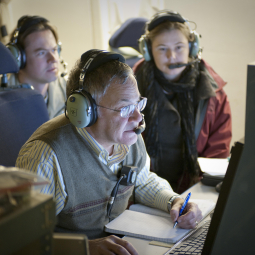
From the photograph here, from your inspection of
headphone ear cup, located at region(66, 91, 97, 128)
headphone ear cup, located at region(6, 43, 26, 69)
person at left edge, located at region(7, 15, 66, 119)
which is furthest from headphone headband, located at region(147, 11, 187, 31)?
headphone ear cup, located at region(66, 91, 97, 128)

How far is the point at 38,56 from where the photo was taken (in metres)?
1.93

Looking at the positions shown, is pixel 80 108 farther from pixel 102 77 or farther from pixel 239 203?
pixel 239 203

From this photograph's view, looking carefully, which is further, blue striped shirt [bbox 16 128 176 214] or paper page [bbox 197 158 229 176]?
paper page [bbox 197 158 229 176]

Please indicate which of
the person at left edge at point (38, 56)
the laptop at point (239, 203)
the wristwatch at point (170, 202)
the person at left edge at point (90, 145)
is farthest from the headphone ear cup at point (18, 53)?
the laptop at point (239, 203)

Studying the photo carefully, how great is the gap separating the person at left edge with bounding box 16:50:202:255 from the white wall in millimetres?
2046

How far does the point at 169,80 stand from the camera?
188cm

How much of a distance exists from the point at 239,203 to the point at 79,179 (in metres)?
0.53

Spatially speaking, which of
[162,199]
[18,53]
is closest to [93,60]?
[162,199]

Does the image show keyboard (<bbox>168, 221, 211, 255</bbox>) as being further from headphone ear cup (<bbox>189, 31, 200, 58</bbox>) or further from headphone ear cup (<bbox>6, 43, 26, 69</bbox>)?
headphone ear cup (<bbox>6, 43, 26, 69</bbox>)

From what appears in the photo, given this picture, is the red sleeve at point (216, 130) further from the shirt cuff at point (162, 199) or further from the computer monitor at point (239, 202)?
the computer monitor at point (239, 202)

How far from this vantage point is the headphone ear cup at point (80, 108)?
0.90 meters

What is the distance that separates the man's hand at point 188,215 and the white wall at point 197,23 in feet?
6.81

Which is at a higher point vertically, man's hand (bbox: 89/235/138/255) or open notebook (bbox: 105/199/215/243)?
man's hand (bbox: 89/235/138/255)

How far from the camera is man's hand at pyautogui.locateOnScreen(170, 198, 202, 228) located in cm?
90
